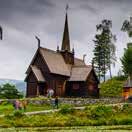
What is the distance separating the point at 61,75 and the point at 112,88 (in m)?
21.2

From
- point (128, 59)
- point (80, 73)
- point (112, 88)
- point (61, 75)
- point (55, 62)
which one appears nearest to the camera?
point (55, 62)

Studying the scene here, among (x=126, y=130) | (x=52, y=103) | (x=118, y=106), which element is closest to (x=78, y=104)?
(x=52, y=103)

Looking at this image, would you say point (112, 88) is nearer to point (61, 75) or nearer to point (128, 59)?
point (128, 59)

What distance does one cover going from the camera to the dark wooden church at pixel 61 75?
8556 cm

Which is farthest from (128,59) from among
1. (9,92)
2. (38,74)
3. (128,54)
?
(9,92)

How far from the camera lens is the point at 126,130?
43.1 meters

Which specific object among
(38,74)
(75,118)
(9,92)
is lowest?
(75,118)

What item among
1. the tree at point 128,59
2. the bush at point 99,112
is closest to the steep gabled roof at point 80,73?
the tree at point 128,59

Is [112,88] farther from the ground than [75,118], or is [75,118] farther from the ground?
[112,88]

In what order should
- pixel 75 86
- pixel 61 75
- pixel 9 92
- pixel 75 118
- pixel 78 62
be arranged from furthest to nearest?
pixel 78 62, pixel 75 86, pixel 9 92, pixel 61 75, pixel 75 118

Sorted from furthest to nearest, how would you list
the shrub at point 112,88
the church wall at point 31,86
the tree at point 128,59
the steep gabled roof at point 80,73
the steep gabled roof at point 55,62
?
the shrub at point 112,88
the tree at point 128,59
the steep gabled roof at point 80,73
the steep gabled roof at point 55,62
the church wall at point 31,86

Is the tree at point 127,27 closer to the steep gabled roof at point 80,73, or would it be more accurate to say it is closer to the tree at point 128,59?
the tree at point 128,59

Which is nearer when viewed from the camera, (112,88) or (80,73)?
(80,73)

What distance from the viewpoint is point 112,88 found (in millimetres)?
106438
